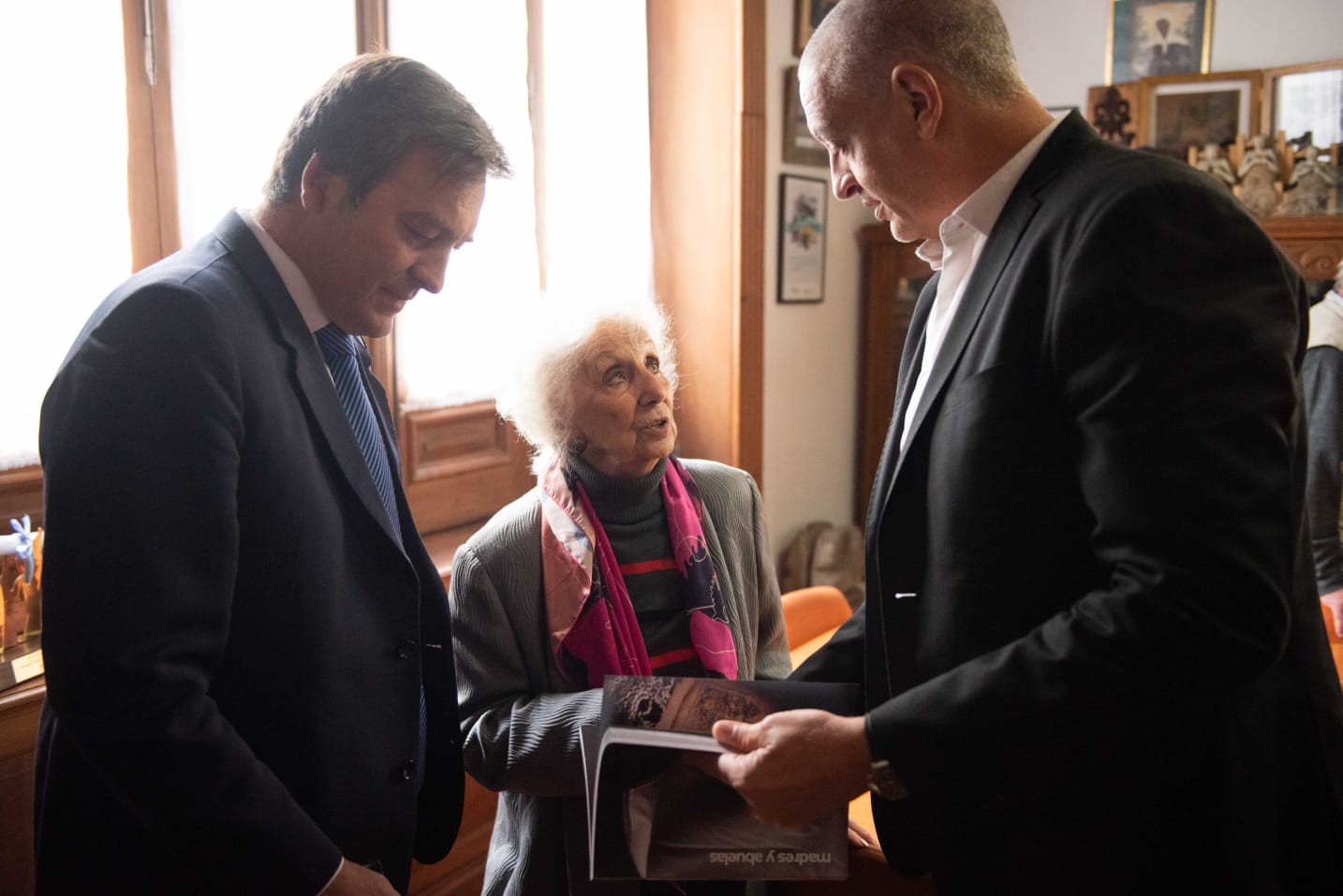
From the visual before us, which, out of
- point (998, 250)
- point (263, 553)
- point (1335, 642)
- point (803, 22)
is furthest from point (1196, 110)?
point (263, 553)

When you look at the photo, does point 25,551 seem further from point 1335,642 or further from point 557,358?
point 1335,642

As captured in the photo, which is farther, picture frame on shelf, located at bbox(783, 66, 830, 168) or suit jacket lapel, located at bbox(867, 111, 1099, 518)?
picture frame on shelf, located at bbox(783, 66, 830, 168)

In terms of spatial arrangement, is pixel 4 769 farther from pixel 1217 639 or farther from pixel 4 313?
pixel 1217 639

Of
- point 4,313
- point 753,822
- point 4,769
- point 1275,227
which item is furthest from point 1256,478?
point 1275,227

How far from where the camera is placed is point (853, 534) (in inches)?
162

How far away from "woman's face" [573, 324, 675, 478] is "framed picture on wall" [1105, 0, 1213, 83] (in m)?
3.44

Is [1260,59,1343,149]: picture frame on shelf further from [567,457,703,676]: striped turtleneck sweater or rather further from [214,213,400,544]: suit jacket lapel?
[214,213,400,544]: suit jacket lapel

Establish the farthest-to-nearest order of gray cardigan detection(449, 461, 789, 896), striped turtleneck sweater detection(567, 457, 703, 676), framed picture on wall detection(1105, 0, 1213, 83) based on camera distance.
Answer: framed picture on wall detection(1105, 0, 1213, 83) < striped turtleneck sweater detection(567, 457, 703, 676) < gray cardigan detection(449, 461, 789, 896)

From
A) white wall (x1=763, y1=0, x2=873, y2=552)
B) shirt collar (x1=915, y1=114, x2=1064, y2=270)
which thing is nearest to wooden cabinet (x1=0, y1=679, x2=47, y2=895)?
shirt collar (x1=915, y1=114, x2=1064, y2=270)

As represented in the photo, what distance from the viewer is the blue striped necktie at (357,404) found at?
1.32 meters

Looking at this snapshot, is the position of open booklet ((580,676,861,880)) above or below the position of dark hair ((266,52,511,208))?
below

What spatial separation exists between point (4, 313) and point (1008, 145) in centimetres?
171

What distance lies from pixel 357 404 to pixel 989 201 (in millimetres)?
845

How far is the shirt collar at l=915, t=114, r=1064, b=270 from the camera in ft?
3.48
